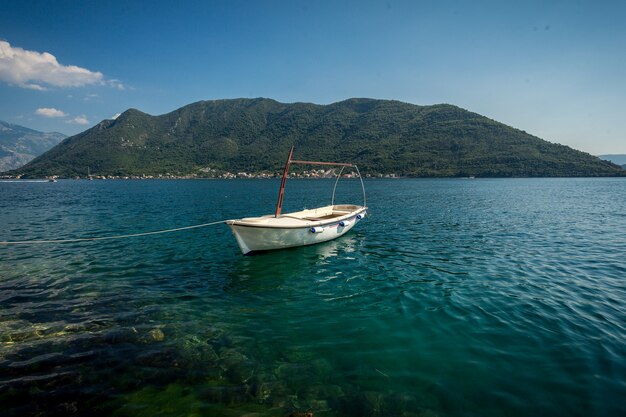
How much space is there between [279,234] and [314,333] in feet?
28.6

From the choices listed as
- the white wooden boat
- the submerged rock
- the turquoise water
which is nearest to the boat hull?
the white wooden boat

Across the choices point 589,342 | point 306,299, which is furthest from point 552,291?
point 306,299

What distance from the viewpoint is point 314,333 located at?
8469 mm

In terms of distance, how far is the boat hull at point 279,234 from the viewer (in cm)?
1560

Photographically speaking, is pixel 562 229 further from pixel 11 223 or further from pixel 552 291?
pixel 11 223

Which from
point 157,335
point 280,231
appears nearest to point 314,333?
point 157,335

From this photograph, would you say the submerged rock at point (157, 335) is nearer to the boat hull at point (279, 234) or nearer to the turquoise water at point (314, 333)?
the turquoise water at point (314, 333)

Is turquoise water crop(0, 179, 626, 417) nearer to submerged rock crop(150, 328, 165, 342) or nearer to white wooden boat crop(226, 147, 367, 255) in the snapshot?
submerged rock crop(150, 328, 165, 342)

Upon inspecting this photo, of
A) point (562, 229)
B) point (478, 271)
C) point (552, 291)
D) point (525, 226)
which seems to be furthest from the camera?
point (525, 226)

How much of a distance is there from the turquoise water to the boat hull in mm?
787

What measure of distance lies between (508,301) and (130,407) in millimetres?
11121

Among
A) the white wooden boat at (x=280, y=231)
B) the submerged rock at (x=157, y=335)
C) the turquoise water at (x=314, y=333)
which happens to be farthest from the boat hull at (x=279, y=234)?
the submerged rock at (x=157, y=335)

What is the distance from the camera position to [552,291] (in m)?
11.4

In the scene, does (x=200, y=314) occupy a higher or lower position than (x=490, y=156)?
lower
